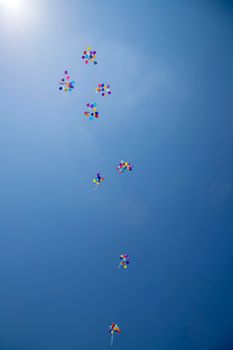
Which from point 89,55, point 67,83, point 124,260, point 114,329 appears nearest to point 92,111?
point 67,83

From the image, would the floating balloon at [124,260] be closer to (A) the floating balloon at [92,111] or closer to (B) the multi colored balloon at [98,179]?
(B) the multi colored balloon at [98,179]

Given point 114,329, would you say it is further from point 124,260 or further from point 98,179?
point 98,179

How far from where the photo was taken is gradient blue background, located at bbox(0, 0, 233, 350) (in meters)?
7.94

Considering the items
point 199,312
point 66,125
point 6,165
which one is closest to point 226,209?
point 199,312

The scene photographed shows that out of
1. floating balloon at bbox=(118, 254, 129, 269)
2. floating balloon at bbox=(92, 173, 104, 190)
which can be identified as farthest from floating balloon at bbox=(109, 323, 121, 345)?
floating balloon at bbox=(92, 173, 104, 190)

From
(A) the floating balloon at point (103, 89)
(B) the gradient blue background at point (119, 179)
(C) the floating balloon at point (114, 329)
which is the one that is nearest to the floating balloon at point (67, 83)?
(B) the gradient blue background at point (119, 179)

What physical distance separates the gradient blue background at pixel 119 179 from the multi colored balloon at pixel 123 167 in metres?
0.16

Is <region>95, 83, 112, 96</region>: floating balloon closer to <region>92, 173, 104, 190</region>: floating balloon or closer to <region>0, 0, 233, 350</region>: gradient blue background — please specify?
<region>0, 0, 233, 350</region>: gradient blue background

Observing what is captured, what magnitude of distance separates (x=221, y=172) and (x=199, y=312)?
3.95 m

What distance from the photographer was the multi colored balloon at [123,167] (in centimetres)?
860

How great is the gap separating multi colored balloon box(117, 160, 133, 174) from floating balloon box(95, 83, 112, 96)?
175cm

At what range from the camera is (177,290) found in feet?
30.9

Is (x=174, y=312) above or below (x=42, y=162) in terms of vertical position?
below

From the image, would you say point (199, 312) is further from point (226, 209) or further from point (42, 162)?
point (42, 162)
